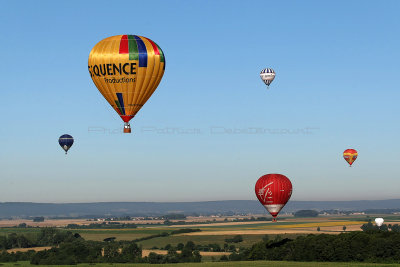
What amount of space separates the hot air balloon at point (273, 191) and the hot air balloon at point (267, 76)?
29.0 metres

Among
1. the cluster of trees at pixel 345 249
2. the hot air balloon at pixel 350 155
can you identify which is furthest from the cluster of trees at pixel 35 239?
the hot air balloon at pixel 350 155

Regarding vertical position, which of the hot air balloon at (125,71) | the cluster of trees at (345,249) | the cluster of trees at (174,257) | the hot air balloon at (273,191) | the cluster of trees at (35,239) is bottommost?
the cluster of trees at (174,257)

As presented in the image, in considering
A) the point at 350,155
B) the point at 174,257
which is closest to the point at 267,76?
the point at 350,155

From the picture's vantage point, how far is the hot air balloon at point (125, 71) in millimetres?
68250

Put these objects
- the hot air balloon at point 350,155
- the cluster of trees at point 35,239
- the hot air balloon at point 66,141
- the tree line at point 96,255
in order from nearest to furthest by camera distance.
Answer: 1. the hot air balloon at point 66,141
2. the tree line at point 96,255
3. the hot air balloon at point 350,155
4. the cluster of trees at point 35,239

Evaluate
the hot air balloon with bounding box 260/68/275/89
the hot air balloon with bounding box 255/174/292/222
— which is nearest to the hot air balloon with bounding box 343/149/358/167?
the hot air balloon with bounding box 260/68/275/89

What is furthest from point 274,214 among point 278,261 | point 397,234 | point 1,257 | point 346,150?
point 1,257

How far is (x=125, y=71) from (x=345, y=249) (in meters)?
50.4

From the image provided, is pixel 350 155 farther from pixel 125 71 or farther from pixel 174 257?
pixel 125 71

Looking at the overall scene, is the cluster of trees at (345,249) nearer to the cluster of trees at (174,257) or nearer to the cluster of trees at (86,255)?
the cluster of trees at (174,257)

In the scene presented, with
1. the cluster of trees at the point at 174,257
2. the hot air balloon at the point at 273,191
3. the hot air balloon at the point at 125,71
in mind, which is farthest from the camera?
the cluster of trees at the point at 174,257

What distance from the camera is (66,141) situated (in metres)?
121

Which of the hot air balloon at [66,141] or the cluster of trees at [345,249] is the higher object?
the hot air balloon at [66,141]

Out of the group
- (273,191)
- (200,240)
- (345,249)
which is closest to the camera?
(273,191)
